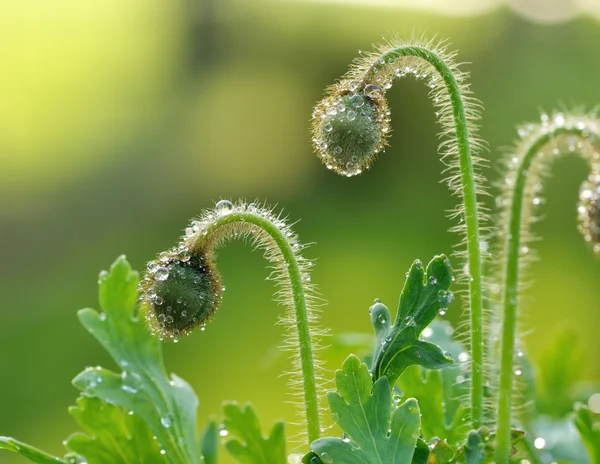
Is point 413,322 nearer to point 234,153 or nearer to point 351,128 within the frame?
point 351,128

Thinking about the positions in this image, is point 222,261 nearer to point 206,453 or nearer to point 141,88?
point 141,88

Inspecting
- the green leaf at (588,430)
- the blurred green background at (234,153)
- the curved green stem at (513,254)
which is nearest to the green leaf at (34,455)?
the curved green stem at (513,254)

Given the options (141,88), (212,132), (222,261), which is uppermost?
(141,88)

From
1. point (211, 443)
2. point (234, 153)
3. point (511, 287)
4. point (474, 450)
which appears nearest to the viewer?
point (474, 450)

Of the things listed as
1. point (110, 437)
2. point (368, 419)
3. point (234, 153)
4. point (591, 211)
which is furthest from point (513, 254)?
point (234, 153)

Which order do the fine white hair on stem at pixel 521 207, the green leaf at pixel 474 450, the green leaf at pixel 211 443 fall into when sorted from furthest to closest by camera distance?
the green leaf at pixel 211 443
the fine white hair on stem at pixel 521 207
the green leaf at pixel 474 450

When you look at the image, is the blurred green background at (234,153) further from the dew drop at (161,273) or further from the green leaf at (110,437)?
the dew drop at (161,273)

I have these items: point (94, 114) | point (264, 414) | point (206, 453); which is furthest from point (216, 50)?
point (206, 453)
